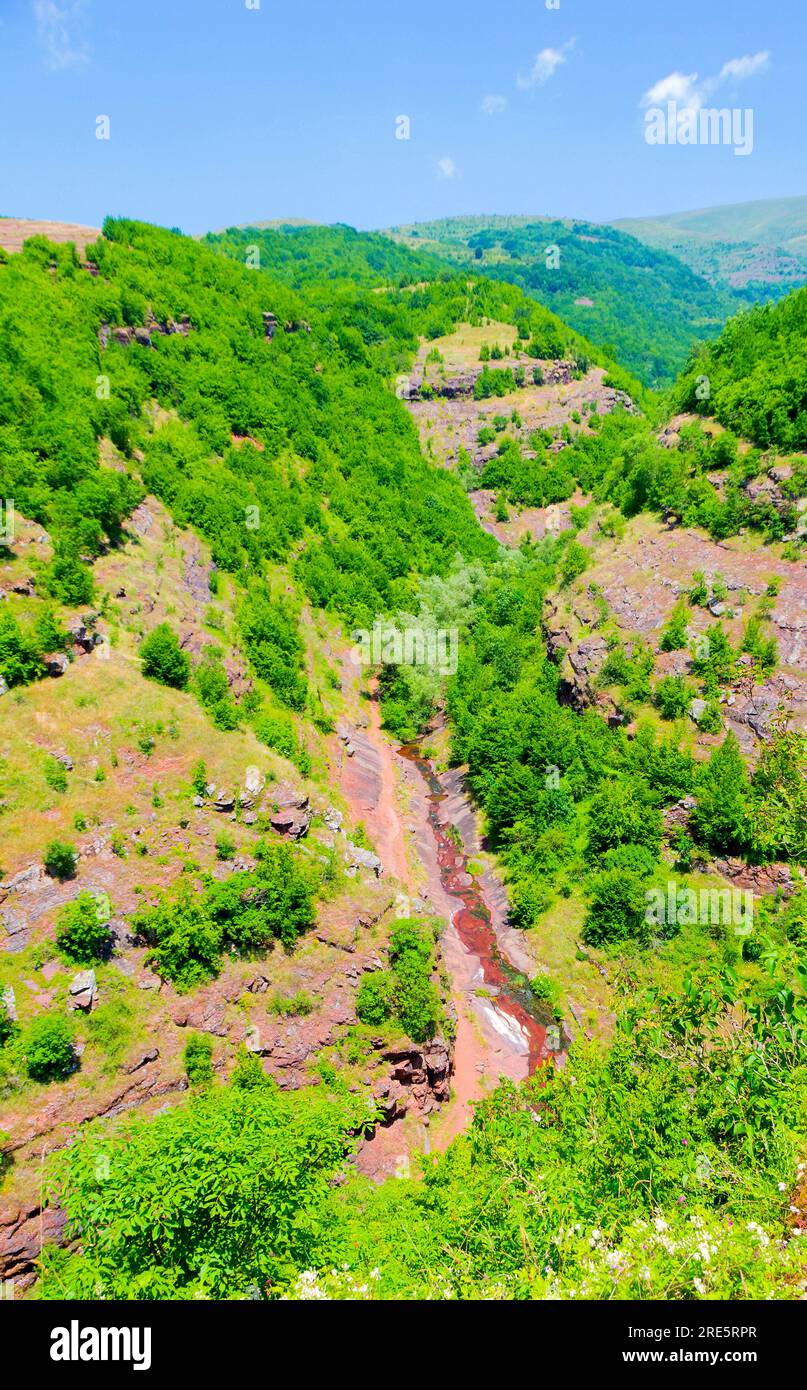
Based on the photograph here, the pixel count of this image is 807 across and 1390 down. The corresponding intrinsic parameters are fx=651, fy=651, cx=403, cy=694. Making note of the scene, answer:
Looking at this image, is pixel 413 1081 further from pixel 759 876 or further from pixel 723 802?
pixel 723 802

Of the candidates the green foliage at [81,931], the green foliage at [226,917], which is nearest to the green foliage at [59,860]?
the green foliage at [81,931]

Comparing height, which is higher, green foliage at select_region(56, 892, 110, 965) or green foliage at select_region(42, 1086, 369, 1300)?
green foliage at select_region(42, 1086, 369, 1300)

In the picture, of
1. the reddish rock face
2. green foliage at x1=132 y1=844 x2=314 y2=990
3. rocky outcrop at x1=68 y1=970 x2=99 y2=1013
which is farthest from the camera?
the reddish rock face

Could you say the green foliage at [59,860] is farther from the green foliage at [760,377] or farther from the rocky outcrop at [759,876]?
the green foliage at [760,377]

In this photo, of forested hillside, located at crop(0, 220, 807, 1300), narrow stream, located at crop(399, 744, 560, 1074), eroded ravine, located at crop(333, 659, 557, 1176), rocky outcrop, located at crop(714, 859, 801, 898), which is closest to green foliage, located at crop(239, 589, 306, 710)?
forested hillside, located at crop(0, 220, 807, 1300)

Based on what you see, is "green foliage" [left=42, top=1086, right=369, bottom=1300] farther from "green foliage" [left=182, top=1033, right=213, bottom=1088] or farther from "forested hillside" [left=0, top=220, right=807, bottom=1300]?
"green foliage" [left=182, top=1033, right=213, bottom=1088]
